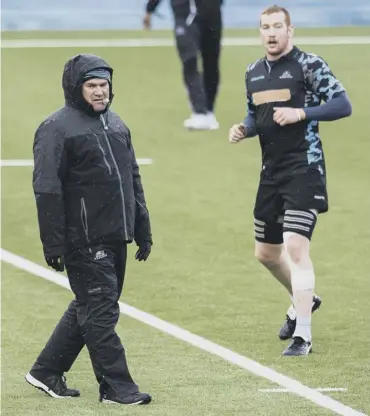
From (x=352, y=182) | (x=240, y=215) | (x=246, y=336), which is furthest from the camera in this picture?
(x=352, y=182)

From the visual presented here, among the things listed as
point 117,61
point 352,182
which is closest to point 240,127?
point 352,182

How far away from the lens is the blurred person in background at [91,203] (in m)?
9.22

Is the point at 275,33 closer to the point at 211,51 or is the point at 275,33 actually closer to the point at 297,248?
the point at 297,248

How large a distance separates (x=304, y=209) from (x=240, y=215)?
4819 mm

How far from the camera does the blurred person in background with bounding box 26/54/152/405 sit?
922 cm

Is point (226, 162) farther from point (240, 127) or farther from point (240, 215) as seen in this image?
point (240, 127)

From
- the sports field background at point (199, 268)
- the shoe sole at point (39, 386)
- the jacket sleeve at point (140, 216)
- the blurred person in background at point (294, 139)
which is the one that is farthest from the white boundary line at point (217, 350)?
the shoe sole at point (39, 386)

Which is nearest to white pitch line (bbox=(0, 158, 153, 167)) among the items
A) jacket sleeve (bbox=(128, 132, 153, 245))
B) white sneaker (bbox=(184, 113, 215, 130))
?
white sneaker (bbox=(184, 113, 215, 130))

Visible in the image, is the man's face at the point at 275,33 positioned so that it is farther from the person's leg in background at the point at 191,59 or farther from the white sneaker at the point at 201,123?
the white sneaker at the point at 201,123

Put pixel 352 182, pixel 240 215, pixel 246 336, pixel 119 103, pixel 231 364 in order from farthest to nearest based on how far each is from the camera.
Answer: pixel 119 103, pixel 352 182, pixel 240 215, pixel 246 336, pixel 231 364

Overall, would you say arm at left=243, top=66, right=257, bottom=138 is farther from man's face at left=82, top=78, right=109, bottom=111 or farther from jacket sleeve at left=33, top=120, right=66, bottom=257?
jacket sleeve at left=33, top=120, right=66, bottom=257

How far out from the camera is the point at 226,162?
17.9 meters

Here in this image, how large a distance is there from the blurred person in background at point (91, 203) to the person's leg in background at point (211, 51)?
1002 cm

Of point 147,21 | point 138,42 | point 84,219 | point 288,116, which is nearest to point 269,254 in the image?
point 288,116
